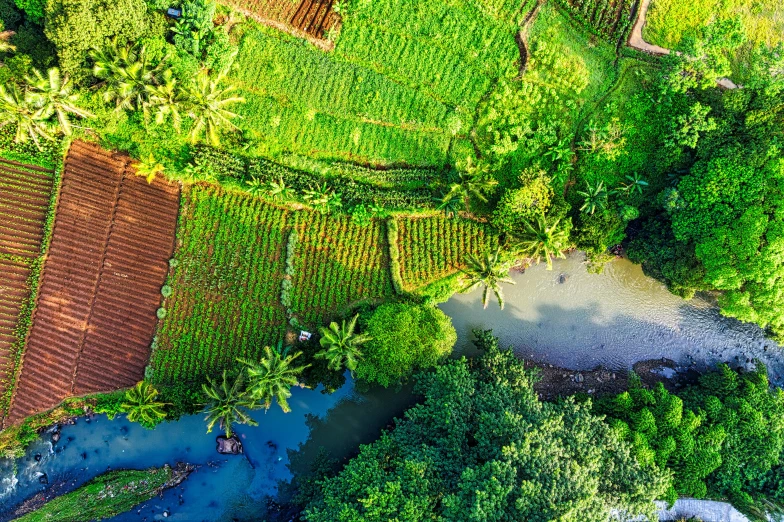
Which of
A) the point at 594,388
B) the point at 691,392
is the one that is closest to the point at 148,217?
the point at 594,388

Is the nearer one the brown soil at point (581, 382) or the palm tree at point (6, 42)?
the palm tree at point (6, 42)

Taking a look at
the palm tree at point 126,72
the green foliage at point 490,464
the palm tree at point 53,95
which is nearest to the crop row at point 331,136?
the palm tree at point 126,72

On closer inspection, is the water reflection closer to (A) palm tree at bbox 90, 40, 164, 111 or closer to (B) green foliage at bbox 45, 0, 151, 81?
(A) palm tree at bbox 90, 40, 164, 111

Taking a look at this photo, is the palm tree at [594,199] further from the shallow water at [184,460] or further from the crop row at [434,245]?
the shallow water at [184,460]

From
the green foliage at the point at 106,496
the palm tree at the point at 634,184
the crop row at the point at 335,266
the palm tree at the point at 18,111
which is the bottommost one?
the green foliage at the point at 106,496

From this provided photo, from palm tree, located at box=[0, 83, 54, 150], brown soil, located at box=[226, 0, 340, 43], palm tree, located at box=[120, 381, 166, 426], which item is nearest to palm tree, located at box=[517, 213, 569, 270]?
brown soil, located at box=[226, 0, 340, 43]

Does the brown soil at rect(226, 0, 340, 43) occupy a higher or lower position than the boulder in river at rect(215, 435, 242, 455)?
higher

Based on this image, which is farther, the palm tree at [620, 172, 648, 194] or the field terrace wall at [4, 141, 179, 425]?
the palm tree at [620, 172, 648, 194]

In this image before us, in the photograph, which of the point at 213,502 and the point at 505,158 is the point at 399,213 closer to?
the point at 505,158
